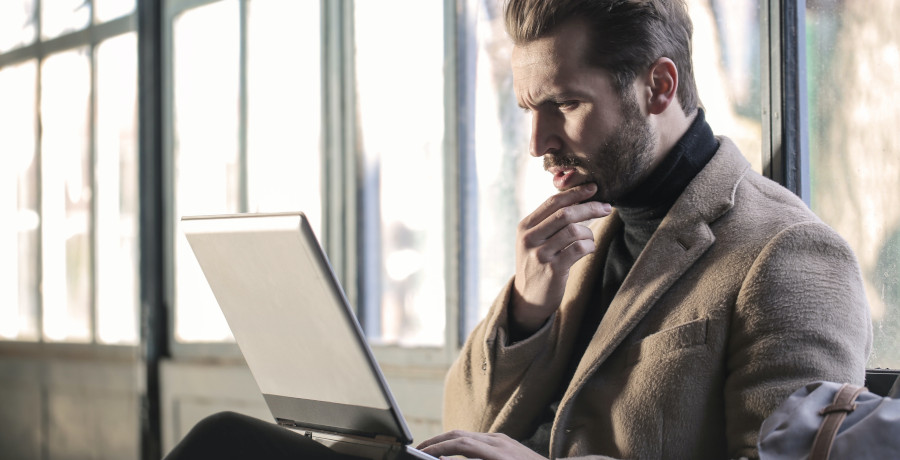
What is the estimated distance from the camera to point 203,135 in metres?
3.99

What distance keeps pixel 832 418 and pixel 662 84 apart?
77 cm

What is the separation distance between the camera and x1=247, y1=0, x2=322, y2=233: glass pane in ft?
11.4

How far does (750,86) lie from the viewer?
2.21 meters

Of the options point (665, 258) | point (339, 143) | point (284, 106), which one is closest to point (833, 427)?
point (665, 258)

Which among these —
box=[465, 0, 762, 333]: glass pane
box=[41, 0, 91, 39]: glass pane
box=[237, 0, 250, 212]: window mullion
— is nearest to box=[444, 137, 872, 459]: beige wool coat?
box=[465, 0, 762, 333]: glass pane

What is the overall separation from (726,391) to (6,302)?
5.11 metres

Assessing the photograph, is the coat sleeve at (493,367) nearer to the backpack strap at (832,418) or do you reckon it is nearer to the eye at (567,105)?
the eye at (567,105)

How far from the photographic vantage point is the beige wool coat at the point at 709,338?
1308 millimetres

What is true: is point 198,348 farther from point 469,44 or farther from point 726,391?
point 726,391

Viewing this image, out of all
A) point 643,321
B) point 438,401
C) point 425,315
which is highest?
point 643,321

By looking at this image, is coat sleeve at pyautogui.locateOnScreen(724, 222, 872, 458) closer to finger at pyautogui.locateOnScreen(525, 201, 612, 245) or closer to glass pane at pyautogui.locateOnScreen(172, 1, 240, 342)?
finger at pyautogui.locateOnScreen(525, 201, 612, 245)

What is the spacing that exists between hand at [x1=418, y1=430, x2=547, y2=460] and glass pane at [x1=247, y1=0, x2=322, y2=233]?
215 cm

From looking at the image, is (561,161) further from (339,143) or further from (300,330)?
(339,143)

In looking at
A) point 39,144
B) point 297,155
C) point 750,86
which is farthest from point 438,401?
point 39,144
